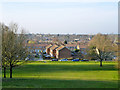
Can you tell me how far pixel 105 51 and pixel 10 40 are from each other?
80.1 feet

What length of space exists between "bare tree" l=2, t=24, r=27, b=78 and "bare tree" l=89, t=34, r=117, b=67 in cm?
2153

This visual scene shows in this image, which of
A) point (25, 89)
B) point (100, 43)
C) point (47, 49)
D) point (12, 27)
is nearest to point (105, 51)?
point (100, 43)

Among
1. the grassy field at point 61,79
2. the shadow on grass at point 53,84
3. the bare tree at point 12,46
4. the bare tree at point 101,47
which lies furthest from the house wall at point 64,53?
the shadow on grass at point 53,84

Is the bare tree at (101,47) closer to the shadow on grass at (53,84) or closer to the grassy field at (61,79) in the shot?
the grassy field at (61,79)

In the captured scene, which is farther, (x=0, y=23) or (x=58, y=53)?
(x=58, y=53)

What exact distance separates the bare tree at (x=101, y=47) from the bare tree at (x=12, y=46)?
70.6 feet

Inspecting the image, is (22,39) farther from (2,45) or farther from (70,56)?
(70,56)

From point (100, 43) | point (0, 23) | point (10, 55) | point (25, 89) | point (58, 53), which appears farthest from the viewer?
point (58, 53)

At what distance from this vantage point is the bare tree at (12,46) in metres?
19.4

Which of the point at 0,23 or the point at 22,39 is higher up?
the point at 0,23

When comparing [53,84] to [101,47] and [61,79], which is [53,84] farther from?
[101,47]

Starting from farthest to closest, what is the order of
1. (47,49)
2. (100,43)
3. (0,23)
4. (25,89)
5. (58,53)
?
(47,49) → (58,53) → (100,43) → (0,23) → (25,89)

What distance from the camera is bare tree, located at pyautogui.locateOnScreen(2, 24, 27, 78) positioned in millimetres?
19364

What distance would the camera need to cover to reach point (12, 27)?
66.6 ft
